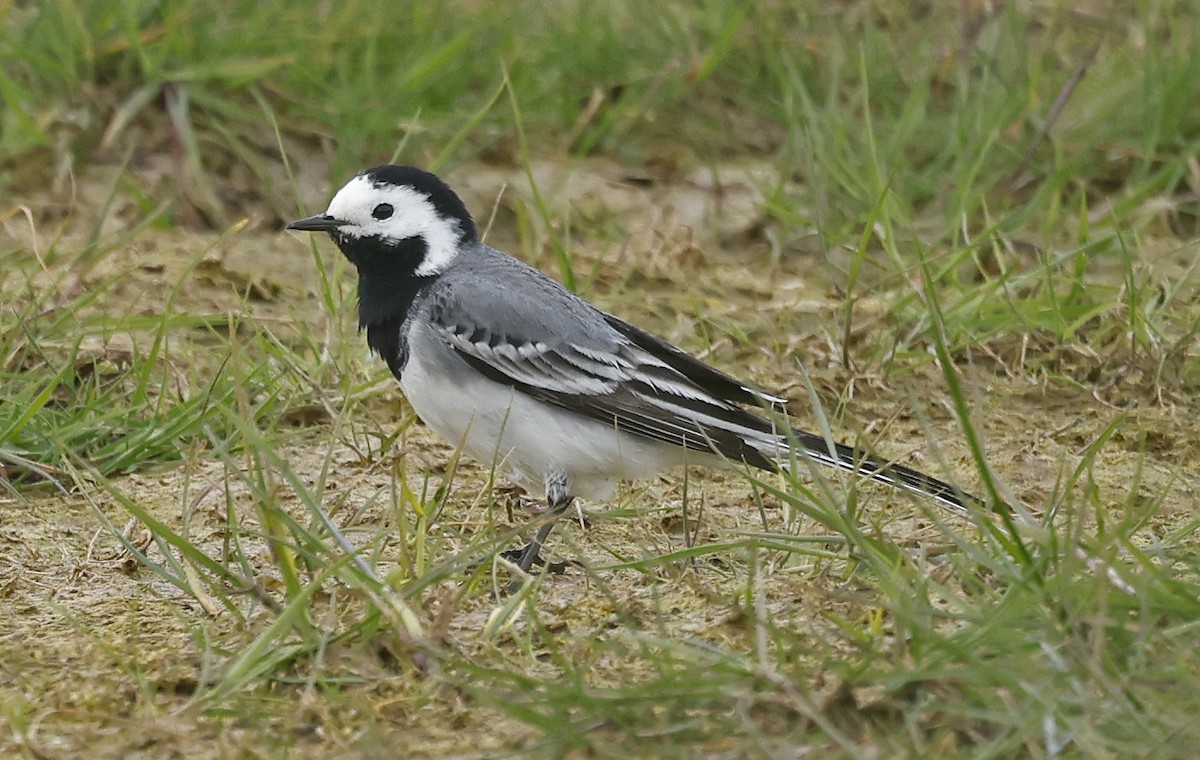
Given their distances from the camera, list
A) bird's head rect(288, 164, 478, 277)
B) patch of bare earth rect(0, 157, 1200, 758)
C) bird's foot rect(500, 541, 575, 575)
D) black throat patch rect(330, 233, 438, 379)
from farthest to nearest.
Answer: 1. bird's head rect(288, 164, 478, 277)
2. black throat patch rect(330, 233, 438, 379)
3. bird's foot rect(500, 541, 575, 575)
4. patch of bare earth rect(0, 157, 1200, 758)

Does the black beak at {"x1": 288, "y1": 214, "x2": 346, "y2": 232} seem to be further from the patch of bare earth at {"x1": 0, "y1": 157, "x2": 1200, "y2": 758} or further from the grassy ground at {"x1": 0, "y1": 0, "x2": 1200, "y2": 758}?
the patch of bare earth at {"x1": 0, "y1": 157, "x2": 1200, "y2": 758}

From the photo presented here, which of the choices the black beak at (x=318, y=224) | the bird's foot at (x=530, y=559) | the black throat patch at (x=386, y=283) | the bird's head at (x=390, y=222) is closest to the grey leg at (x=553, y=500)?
the bird's foot at (x=530, y=559)

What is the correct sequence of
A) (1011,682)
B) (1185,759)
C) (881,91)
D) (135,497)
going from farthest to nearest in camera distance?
(881,91)
(135,497)
(1011,682)
(1185,759)

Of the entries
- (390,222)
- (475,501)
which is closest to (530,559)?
(475,501)

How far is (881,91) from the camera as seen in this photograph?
750cm

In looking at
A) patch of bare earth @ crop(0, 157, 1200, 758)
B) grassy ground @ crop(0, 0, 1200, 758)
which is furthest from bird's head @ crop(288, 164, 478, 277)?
patch of bare earth @ crop(0, 157, 1200, 758)

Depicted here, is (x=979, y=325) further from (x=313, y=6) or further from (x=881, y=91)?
(x=313, y=6)

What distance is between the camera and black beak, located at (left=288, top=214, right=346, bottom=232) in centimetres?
504

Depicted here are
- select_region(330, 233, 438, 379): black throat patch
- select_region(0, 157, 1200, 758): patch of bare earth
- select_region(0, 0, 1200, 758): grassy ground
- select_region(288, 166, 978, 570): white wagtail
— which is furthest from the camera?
select_region(330, 233, 438, 379): black throat patch

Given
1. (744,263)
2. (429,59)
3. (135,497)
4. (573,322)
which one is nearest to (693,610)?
(573,322)

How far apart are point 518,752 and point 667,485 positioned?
221 centimetres

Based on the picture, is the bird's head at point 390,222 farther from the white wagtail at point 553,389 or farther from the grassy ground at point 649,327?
the grassy ground at point 649,327

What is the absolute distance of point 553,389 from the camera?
475cm

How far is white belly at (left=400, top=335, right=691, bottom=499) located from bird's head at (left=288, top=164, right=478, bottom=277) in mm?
424
